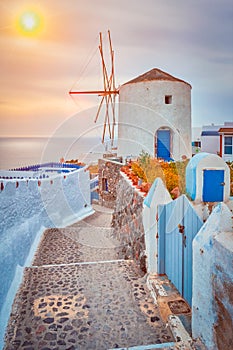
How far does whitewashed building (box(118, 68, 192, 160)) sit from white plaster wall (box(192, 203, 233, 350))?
11328 millimetres

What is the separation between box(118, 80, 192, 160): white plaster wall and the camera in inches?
526

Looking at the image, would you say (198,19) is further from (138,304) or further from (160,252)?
(138,304)

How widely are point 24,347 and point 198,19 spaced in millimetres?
8763

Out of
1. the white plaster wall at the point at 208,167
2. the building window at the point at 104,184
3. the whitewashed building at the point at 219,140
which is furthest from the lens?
the building window at the point at 104,184

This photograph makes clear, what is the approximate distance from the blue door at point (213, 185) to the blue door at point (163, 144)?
1029 centimetres

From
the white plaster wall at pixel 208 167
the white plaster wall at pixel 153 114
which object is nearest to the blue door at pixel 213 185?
the white plaster wall at pixel 208 167

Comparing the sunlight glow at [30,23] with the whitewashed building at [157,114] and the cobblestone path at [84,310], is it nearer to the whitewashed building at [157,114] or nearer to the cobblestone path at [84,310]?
the cobblestone path at [84,310]

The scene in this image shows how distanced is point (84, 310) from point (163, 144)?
11135 millimetres

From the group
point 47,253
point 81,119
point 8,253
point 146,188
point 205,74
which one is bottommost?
point 47,253

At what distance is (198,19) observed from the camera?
26.9ft

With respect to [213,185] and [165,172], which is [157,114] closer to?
[165,172]

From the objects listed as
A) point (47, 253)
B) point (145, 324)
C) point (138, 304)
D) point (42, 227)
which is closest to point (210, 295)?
point (145, 324)

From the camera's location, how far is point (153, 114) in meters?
13.5

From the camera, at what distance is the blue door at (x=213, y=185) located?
12.3ft
